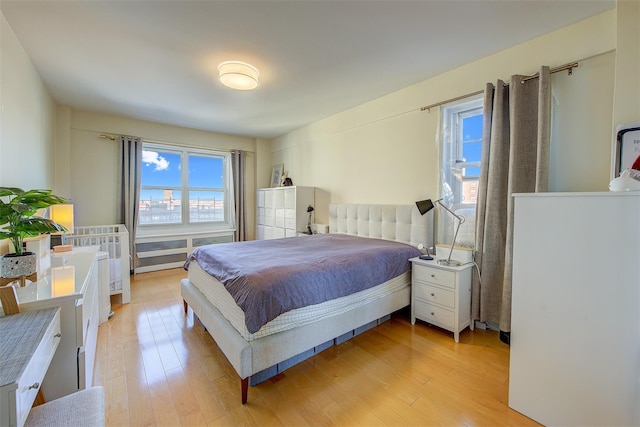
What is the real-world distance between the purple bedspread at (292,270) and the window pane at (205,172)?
116 inches

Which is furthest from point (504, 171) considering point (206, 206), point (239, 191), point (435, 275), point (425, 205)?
point (206, 206)

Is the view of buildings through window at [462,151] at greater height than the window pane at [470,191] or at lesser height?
greater

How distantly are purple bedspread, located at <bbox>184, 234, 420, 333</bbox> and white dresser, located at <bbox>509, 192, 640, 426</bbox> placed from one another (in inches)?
41.3

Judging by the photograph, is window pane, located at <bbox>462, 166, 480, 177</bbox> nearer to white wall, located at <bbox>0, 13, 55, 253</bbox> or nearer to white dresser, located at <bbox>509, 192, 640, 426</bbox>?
white dresser, located at <bbox>509, 192, 640, 426</bbox>

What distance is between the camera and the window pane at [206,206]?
203 inches

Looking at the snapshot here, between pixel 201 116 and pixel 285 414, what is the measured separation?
13.5 ft

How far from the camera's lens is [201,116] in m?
4.13

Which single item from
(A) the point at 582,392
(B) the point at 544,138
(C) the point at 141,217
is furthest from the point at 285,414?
(C) the point at 141,217

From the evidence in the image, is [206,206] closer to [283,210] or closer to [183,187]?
[183,187]

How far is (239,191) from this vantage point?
5.39 metres

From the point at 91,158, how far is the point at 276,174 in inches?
120

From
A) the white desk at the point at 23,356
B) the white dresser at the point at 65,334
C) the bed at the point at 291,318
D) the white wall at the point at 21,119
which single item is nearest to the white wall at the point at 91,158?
the white wall at the point at 21,119

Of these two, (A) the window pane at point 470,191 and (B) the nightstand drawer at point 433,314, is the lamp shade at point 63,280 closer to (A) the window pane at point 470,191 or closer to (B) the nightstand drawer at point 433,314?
(B) the nightstand drawer at point 433,314

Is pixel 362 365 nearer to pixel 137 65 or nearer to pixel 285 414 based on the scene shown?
pixel 285 414
